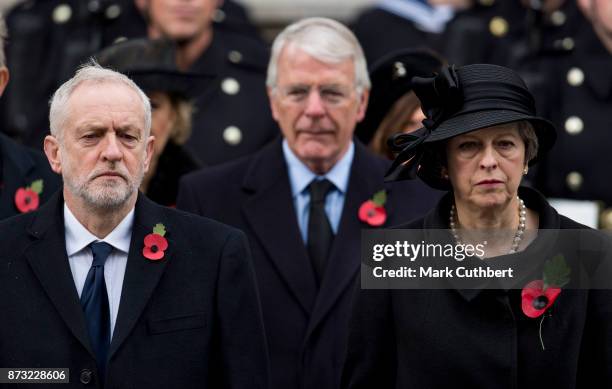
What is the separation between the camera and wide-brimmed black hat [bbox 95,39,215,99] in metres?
6.93

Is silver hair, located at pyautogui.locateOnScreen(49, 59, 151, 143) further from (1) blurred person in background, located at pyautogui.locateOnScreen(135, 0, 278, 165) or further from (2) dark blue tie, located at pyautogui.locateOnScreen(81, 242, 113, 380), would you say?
(1) blurred person in background, located at pyautogui.locateOnScreen(135, 0, 278, 165)

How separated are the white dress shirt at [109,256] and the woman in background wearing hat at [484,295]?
80 centimetres

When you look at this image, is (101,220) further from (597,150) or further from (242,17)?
(242,17)

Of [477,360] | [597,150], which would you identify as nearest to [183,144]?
[597,150]

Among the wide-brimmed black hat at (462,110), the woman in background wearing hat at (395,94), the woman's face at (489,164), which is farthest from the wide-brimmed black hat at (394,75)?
the woman's face at (489,164)

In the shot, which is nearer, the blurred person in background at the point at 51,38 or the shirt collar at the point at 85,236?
the shirt collar at the point at 85,236

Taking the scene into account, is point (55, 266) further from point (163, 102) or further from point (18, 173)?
point (163, 102)

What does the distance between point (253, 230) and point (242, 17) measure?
3.15 m

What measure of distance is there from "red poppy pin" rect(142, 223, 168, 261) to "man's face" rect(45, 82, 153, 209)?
150 mm

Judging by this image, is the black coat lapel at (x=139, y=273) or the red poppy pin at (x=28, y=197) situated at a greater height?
the red poppy pin at (x=28, y=197)

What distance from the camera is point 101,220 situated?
507 cm

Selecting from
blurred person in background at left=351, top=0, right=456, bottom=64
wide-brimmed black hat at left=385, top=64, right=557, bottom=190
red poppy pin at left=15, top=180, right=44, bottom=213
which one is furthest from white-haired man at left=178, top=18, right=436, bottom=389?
blurred person in background at left=351, top=0, right=456, bottom=64

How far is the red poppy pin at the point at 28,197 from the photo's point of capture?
6.01m

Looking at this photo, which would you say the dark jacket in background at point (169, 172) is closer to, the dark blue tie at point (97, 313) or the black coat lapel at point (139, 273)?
the black coat lapel at point (139, 273)
